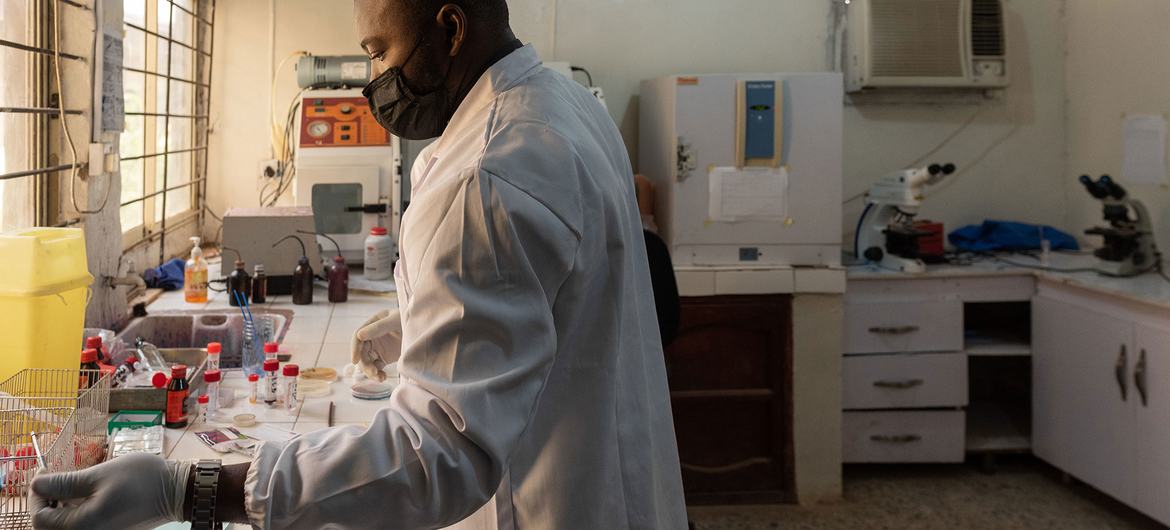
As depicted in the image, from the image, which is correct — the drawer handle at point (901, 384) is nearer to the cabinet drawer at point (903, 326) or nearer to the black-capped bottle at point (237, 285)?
the cabinet drawer at point (903, 326)

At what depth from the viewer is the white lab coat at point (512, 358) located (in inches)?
35.7

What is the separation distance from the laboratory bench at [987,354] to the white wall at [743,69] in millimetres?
533

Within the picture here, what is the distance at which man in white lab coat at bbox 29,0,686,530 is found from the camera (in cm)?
91

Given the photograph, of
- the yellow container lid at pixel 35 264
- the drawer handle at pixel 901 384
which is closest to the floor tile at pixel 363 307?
the yellow container lid at pixel 35 264

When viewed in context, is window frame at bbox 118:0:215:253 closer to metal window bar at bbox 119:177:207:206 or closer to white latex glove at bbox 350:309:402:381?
metal window bar at bbox 119:177:207:206

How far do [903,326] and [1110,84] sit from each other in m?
1.51

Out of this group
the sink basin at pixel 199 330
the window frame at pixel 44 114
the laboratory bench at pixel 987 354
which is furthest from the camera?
the laboratory bench at pixel 987 354

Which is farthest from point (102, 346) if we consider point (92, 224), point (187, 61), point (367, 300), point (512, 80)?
point (187, 61)

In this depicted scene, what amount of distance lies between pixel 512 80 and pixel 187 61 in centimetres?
326

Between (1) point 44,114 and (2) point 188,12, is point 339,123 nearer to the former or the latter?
(2) point 188,12

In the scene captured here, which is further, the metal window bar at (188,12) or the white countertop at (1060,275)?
the metal window bar at (188,12)

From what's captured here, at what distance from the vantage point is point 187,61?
3.93m

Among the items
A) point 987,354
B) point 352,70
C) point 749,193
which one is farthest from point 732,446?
point 352,70

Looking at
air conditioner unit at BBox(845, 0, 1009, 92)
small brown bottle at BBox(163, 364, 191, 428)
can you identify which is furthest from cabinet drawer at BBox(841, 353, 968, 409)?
small brown bottle at BBox(163, 364, 191, 428)
